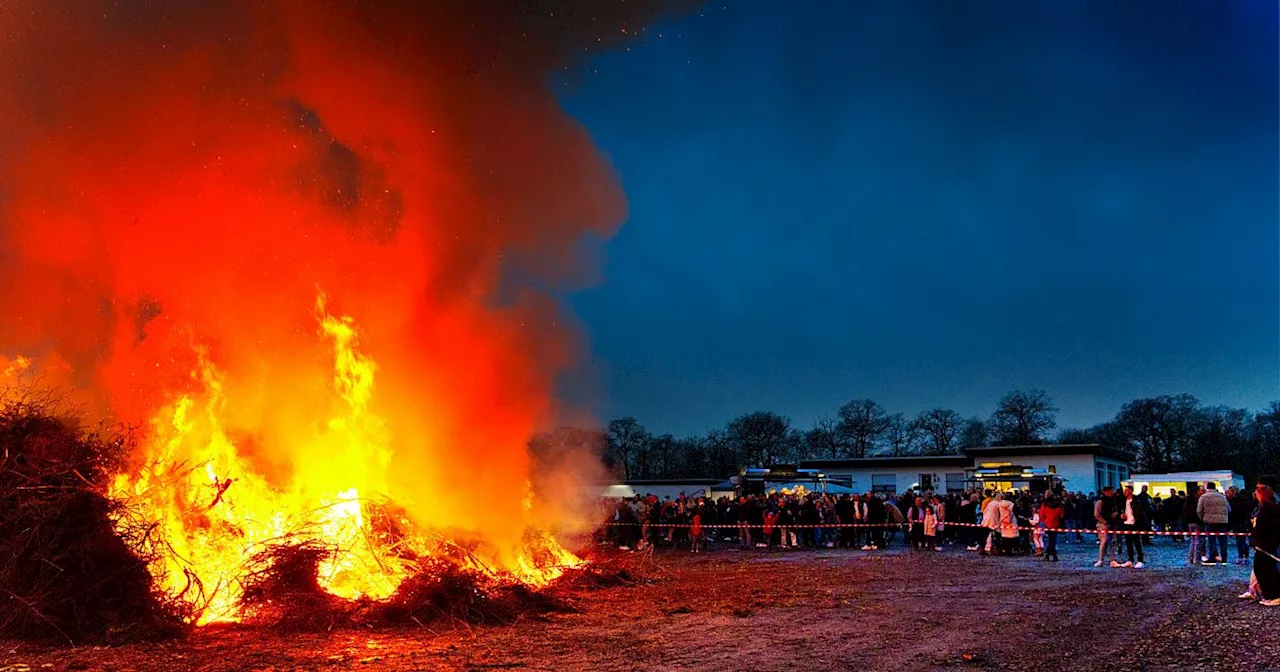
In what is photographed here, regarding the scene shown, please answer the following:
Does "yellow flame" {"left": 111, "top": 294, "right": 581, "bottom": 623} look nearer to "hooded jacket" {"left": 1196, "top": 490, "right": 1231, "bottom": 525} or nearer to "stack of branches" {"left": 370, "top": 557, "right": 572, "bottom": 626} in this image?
"stack of branches" {"left": 370, "top": 557, "right": 572, "bottom": 626}

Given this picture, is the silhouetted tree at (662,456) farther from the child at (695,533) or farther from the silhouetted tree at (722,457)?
the child at (695,533)

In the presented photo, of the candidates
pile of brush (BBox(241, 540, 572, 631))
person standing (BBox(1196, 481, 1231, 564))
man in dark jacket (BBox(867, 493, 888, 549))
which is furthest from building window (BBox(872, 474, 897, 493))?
pile of brush (BBox(241, 540, 572, 631))

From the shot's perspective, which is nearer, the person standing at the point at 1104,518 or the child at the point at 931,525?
the person standing at the point at 1104,518

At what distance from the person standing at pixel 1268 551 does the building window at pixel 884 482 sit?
127 feet

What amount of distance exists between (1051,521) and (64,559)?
18.5 meters

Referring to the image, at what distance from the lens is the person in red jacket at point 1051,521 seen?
63.8ft

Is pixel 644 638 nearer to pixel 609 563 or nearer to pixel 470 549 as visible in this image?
pixel 470 549

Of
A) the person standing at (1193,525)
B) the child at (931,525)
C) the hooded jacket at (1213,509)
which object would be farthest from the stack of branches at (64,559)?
the child at (931,525)

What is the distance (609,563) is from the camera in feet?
56.5

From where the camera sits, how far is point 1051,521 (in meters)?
19.6

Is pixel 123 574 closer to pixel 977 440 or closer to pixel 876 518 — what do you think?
pixel 876 518

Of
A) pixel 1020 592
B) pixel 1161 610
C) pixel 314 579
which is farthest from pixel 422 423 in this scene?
pixel 1161 610

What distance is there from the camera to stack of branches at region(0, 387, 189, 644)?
9.56 metres

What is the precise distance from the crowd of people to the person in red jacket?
0.07 ft
